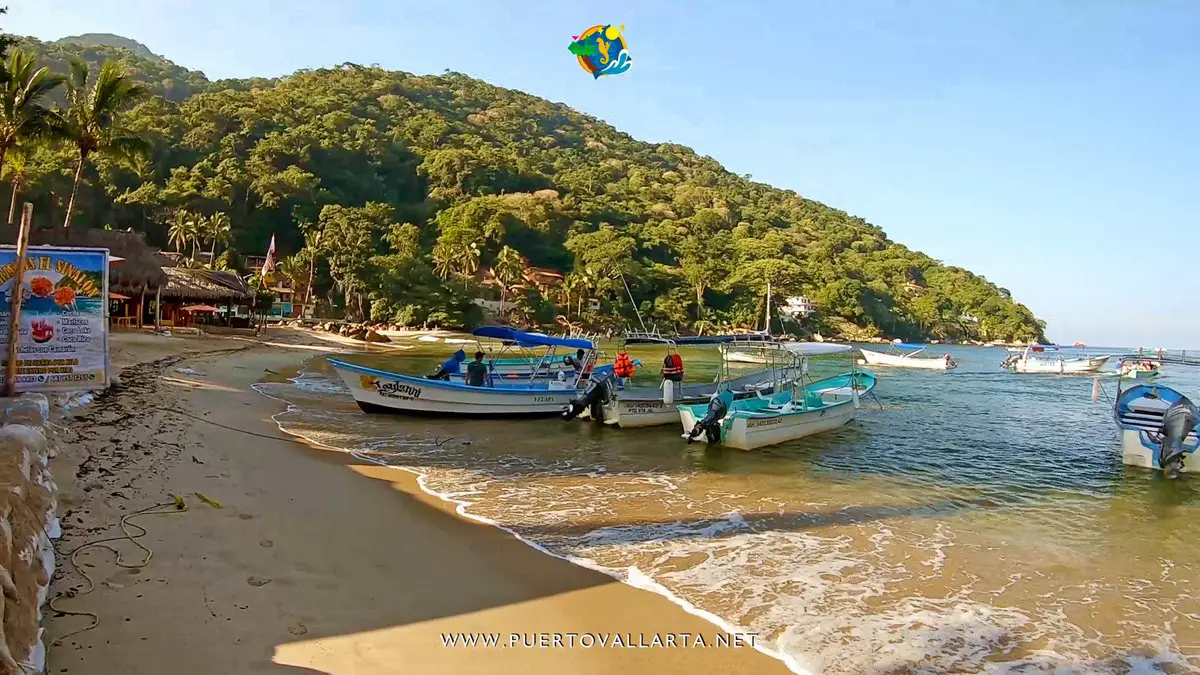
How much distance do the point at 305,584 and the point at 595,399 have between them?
39.0 feet

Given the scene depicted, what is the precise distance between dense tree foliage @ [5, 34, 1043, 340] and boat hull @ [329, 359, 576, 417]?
1971 centimetres

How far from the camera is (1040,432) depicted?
19.6 meters

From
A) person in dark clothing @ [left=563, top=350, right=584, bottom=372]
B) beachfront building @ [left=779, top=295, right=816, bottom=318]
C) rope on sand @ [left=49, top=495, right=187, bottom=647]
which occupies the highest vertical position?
beachfront building @ [left=779, top=295, right=816, bottom=318]

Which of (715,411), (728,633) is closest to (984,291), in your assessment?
(715,411)

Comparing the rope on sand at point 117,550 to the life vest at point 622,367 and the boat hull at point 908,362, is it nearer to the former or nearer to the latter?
the life vest at point 622,367

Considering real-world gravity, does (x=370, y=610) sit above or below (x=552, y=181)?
below

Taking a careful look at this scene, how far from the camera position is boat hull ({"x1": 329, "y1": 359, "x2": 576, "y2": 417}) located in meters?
16.5

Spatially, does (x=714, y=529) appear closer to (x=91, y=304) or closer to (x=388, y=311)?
(x=91, y=304)

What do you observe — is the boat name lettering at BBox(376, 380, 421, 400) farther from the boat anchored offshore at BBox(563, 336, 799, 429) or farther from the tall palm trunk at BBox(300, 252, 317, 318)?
the tall palm trunk at BBox(300, 252, 317, 318)

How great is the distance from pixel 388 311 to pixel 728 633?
57157 mm

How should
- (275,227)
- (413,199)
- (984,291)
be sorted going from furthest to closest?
1. (984,291)
2. (413,199)
3. (275,227)

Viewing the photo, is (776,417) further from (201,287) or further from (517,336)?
(201,287)

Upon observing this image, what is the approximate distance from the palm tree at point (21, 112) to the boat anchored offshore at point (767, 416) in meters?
23.4

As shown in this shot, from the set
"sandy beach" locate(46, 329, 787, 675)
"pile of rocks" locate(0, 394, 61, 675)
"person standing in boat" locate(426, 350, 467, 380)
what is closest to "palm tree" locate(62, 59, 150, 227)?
"person standing in boat" locate(426, 350, 467, 380)
